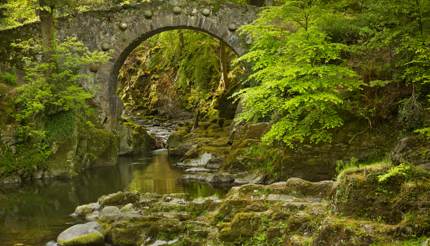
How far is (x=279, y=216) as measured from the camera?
7.85m

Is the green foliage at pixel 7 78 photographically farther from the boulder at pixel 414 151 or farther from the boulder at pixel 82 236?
the boulder at pixel 414 151

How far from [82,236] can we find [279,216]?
376 centimetres

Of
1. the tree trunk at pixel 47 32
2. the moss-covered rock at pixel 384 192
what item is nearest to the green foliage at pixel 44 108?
the tree trunk at pixel 47 32

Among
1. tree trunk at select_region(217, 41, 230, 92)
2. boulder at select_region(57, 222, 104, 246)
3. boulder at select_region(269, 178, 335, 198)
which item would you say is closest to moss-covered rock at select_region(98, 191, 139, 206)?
boulder at select_region(57, 222, 104, 246)

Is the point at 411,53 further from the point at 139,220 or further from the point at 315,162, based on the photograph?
the point at 139,220

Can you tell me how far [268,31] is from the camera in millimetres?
12531

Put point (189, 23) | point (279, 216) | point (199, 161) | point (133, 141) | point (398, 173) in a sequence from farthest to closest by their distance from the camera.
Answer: point (133, 141) → point (189, 23) → point (199, 161) → point (279, 216) → point (398, 173)

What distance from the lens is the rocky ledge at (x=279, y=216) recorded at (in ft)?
19.0

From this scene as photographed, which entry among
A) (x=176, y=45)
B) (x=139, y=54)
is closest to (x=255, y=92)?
(x=176, y=45)

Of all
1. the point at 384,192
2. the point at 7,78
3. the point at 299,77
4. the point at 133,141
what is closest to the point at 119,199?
the point at 299,77

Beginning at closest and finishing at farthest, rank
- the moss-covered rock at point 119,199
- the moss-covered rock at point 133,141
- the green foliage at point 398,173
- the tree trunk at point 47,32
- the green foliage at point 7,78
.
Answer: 1. the green foliage at point 398,173
2. the moss-covered rock at point 119,199
3. the green foliage at point 7,78
4. the tree trunk at point 47,32
5. the moss-covered rock at point 133,141

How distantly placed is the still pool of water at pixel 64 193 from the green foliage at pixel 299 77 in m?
2.99

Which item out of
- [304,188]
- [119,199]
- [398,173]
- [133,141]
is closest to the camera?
[398,173]

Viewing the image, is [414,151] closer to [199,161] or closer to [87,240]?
[87,240]
